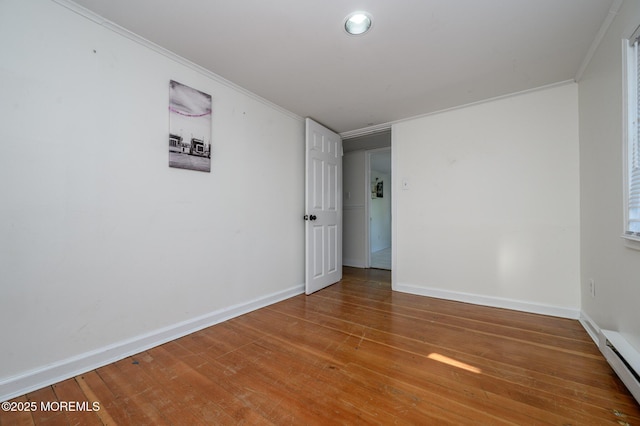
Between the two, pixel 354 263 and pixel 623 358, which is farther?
pixel 354 263

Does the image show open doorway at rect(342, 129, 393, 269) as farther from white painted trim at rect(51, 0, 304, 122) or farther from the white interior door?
white painted trim at rect(51, 0, 304, 122)

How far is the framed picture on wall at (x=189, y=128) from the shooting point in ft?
6.47

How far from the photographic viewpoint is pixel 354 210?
496 centimetres

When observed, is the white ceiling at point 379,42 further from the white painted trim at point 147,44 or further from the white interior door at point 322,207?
the white interior door at point 322,207

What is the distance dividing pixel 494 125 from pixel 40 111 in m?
3.77

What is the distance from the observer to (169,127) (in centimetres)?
195

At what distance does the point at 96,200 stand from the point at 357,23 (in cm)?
208

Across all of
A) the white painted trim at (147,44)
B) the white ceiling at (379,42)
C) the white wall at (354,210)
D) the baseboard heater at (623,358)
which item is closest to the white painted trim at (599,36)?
the white ceiling at (379,42)

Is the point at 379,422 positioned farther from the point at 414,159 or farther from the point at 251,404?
the point at 414,159

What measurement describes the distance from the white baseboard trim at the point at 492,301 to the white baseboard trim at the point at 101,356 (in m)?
2.12

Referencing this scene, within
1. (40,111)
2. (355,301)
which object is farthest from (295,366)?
(40,111)

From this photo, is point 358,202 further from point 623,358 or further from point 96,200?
point 96,200

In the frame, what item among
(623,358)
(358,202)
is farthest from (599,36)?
(358,202)

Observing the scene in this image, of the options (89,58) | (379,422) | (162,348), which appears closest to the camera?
(379,422)
